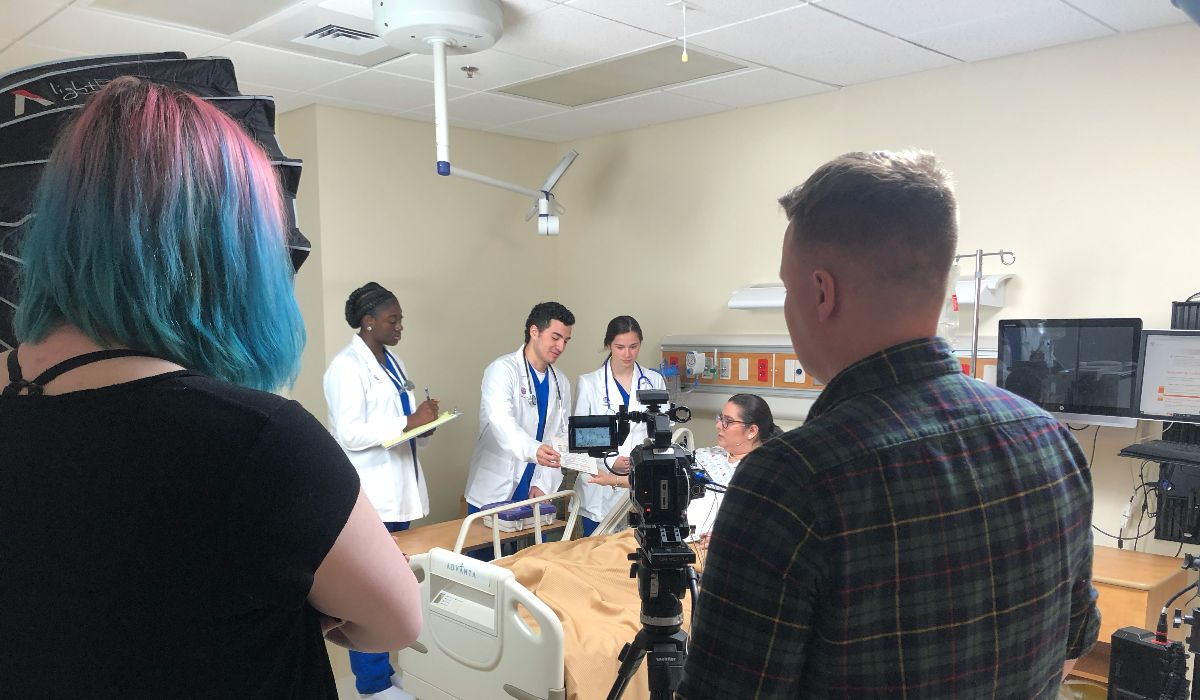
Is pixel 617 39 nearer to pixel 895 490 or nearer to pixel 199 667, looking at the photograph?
pixel 895 490

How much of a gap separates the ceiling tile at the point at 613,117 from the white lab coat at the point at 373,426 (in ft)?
5.93

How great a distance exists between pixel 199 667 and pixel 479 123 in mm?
4125

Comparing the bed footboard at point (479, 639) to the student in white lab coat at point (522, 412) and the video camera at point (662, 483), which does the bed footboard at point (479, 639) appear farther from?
the student in white lab coat at point (522, 412)

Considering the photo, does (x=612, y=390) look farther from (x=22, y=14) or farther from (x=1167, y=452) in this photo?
(x=22, y=14)

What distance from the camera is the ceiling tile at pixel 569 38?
2.83m

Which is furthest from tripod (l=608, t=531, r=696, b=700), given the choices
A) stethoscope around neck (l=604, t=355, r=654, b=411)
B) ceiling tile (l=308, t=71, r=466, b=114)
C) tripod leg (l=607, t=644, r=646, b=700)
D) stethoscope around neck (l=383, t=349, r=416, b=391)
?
ceiling tile (l=308, t=71, r=466, b=114)

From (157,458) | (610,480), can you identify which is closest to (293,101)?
(610,480)

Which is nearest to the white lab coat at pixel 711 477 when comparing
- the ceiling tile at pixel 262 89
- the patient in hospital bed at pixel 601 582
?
the patient in hospital bed at pixel 601 582

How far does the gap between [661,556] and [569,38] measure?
7.07 ft

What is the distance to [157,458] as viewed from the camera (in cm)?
65

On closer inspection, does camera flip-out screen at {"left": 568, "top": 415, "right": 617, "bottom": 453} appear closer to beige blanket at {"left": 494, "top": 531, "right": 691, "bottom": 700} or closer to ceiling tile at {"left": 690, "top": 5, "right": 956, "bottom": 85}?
beige blanket at {"left": 494, "top": 531, "right": 691, "bottom": 700}

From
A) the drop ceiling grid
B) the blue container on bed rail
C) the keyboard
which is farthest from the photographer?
the blue container on bed rail

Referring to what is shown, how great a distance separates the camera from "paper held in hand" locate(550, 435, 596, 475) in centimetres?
322

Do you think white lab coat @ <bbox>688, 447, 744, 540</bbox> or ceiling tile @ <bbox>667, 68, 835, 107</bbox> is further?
ceiling tile @ <bbox>667, 68, 835, 107</bbox>
